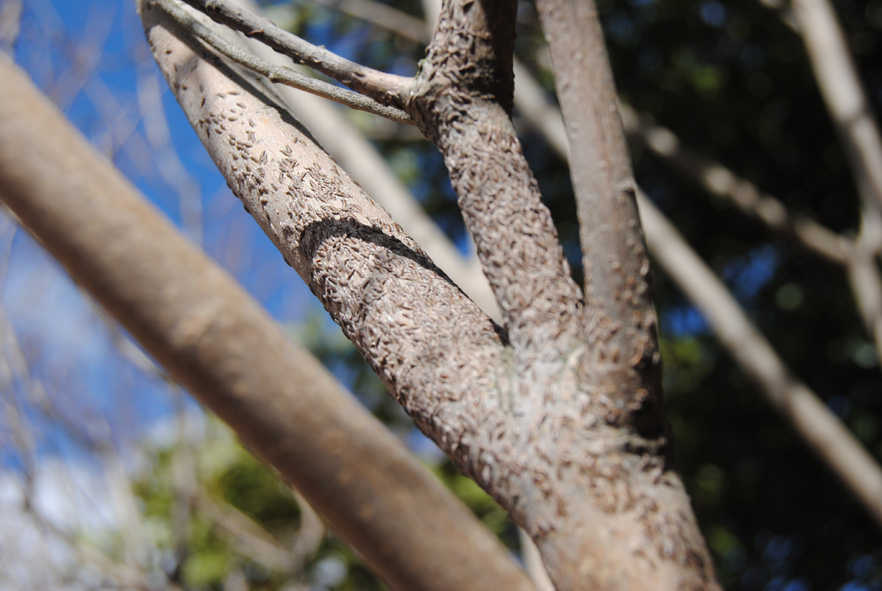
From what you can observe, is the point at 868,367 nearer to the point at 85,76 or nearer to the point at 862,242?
the point at 862,242

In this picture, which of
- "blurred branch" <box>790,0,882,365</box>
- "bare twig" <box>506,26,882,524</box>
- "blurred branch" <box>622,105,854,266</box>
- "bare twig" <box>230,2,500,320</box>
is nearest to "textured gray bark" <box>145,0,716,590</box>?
"bare twig" <box>230,2,500,320</box>

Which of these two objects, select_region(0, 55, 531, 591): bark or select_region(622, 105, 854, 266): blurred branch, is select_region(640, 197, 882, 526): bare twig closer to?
select_region(622, 105, 854, 266): blurred branch

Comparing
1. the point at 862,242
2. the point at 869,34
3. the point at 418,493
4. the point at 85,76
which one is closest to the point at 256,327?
the point at 418,493

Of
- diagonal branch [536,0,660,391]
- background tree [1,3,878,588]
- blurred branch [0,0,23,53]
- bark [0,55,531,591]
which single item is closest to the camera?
bark [0,55,531,591]

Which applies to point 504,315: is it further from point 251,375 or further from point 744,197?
point 744,197

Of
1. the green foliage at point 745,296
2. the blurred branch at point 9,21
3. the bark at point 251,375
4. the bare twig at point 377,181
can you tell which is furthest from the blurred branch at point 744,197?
the bark at point 251,375

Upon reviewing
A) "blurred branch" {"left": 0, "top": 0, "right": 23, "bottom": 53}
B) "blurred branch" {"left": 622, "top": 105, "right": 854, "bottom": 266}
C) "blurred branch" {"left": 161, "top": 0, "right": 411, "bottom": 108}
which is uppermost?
"blurred branch" {"left": 0, "top": 0, "right": 23, "bottom": 53}

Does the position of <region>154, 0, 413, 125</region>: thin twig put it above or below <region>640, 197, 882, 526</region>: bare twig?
above
